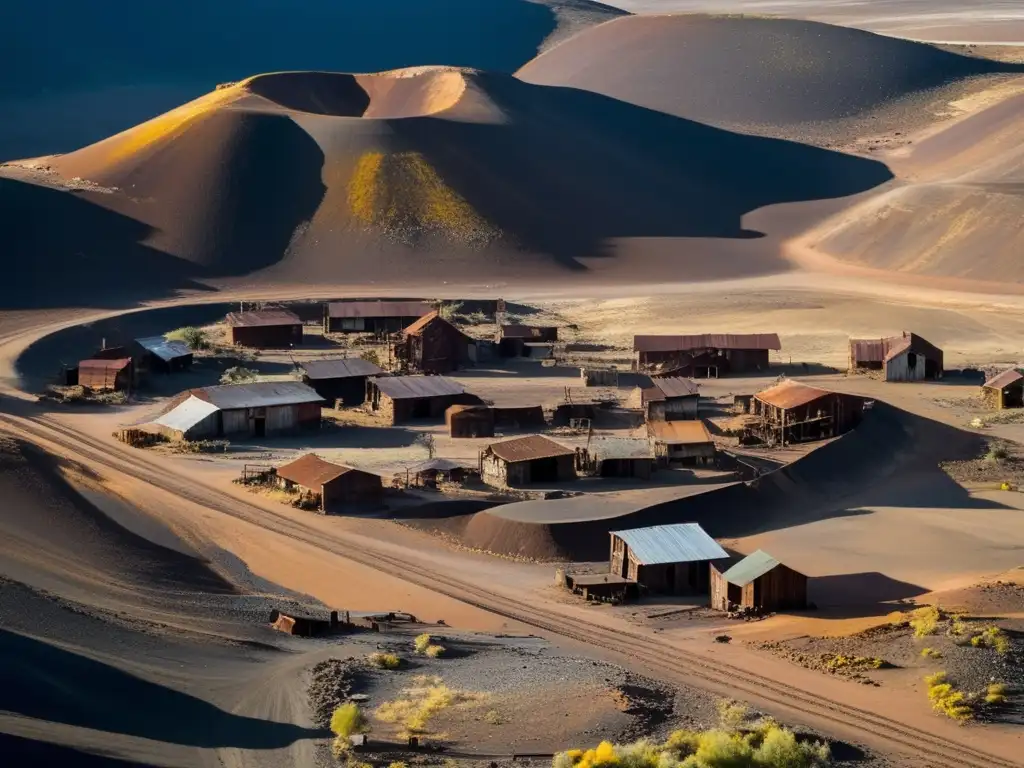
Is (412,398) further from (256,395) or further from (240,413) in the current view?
(240,413)

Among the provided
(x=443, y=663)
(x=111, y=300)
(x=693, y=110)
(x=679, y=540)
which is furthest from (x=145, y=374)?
(x=693, y=110)

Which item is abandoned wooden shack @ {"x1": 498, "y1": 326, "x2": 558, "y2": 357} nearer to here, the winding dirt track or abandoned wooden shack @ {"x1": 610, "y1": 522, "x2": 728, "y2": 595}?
the winding dirt track

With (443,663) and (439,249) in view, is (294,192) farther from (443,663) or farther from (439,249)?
(443,663)

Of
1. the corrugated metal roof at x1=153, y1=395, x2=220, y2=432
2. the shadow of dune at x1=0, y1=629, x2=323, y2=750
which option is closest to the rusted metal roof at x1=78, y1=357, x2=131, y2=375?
the corrugated metal roof at x1=153, y1=395, x2=220, y2=432

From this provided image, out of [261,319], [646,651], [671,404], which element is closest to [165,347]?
[261,319]

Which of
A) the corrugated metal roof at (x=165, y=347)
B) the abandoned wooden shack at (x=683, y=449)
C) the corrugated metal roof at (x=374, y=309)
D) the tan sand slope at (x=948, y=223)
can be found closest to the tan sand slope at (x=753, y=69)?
the tan sand slope at (x=948, y=223)

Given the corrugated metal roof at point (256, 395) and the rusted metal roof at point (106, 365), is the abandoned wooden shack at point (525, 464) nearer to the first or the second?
the corrugated metal roof at point (256, 395)
